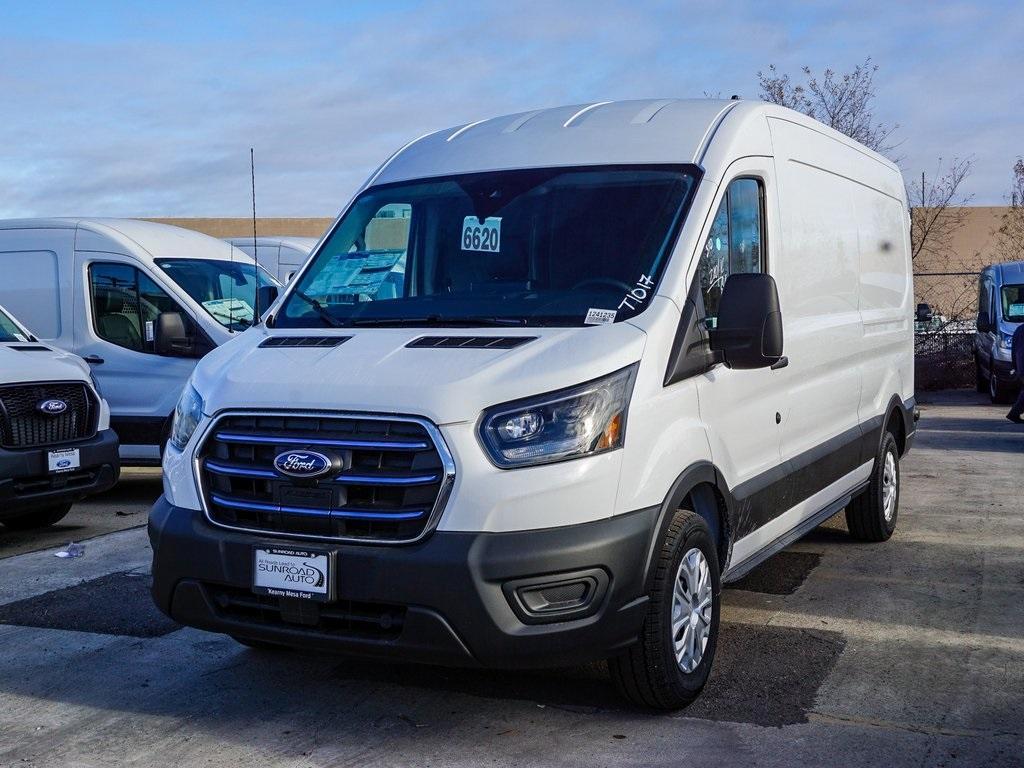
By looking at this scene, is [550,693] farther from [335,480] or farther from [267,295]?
[267,295]

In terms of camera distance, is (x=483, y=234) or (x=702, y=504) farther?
(x=483, y=234)

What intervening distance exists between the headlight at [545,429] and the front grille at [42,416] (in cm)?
503

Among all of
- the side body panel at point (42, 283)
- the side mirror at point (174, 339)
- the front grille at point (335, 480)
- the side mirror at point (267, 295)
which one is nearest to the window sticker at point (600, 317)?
the front grille at point (335, 480)

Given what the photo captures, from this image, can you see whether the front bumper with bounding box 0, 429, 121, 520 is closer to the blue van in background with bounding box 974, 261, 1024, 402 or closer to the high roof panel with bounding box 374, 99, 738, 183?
the high roof panel with bounding box 374, 99, 738, 183

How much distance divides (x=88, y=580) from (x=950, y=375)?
55.8 ft

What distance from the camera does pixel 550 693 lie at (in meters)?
4.93

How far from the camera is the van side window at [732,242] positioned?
4957mm

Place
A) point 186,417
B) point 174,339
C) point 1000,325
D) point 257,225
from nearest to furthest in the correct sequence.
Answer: point 186,417
point 174,339
point 1000,325
point 257,225

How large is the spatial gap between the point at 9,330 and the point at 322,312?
4.66m

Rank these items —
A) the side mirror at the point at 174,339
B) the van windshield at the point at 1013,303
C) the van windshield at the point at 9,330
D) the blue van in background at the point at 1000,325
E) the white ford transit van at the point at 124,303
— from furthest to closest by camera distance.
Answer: the van windshield at the point at 1013,303 → the blue van in background at the point at 1000,325 → the white ford transit van at the point at 124,303 → the side mirror at the point at 174,339 → the van windshield at the point at 9,330

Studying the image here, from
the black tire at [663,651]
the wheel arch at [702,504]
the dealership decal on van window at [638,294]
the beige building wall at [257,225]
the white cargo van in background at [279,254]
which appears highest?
the beige building wall at [257,225]

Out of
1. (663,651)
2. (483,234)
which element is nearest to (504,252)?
(483,234)

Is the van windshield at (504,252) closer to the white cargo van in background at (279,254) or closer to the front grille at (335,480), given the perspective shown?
the front grille at (335,480)

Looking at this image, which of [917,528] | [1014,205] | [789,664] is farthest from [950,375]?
[789,664]
